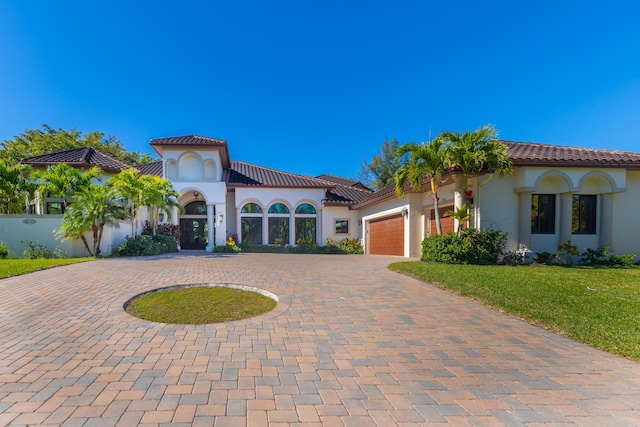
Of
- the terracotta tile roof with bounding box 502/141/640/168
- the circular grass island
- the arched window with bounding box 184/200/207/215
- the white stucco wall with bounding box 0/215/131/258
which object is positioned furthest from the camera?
the arched window with bounding box 184/200/207/215

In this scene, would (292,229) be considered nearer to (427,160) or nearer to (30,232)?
(427,160)

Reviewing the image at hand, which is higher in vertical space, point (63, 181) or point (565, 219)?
point (63, 181)

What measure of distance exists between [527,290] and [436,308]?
2589mm

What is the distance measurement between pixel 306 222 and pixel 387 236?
23.0 ft

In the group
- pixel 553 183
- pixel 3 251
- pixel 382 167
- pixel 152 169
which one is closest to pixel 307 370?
pixel 553 183

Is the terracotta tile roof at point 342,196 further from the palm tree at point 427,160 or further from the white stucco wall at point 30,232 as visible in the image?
the white stucco wall at point 30,232

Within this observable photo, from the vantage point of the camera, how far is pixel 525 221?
38.6ft

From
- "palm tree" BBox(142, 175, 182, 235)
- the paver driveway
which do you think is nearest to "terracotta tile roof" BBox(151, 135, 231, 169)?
"palm tree" BBox(142, 175, 182, 235)

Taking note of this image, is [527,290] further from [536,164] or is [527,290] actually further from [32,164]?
[32,164]

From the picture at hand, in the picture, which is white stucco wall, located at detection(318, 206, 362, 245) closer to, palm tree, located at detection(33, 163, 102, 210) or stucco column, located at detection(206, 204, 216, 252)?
stucco column, located at detection(206, 204, 216, 252)

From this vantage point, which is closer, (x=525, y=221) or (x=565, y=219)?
(x=525, y=221)

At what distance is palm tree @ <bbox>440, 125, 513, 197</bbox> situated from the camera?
10.4m

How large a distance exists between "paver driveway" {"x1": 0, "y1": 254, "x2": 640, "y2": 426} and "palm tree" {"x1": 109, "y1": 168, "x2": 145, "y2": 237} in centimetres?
998

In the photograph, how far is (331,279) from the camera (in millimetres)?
8406
